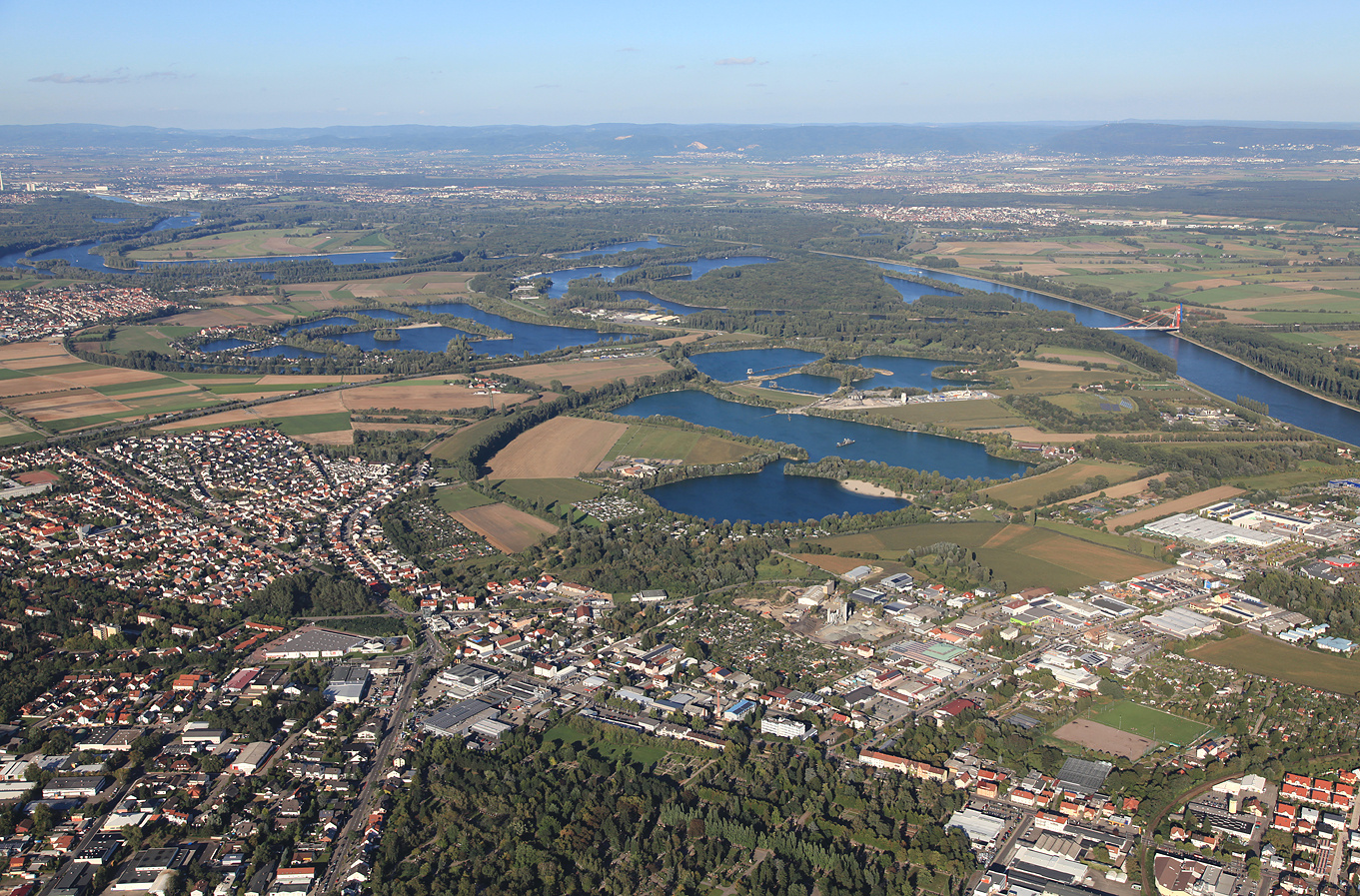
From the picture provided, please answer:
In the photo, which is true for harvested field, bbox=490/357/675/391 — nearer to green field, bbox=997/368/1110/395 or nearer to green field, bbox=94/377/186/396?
green field, bbox=94/377/186/396

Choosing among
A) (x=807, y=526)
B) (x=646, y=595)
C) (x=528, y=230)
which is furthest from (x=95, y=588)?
(x=528, y=230)

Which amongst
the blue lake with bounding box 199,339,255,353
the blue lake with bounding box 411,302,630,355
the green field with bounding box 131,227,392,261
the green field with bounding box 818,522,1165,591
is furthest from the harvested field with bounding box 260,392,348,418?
the green field with bounding box 131,227,392,261

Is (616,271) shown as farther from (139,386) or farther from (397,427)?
(397,427)

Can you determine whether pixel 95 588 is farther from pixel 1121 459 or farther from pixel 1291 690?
pixel 1121 459

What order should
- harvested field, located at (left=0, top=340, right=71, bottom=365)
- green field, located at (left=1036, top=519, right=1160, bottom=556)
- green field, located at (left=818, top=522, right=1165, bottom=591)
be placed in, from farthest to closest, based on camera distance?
harvested field, located at (left=0, top=340, right=71, bottom=365) → green field, located at (left=1036, top=519, right=1160, bottom=556) → green field, located at (left=818, top=522, right=1165, bottom=591)

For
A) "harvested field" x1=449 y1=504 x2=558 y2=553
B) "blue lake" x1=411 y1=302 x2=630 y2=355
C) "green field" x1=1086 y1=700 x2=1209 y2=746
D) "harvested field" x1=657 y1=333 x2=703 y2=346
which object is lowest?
"green field" x1=1086 y1=700 x2=1209 y2=746

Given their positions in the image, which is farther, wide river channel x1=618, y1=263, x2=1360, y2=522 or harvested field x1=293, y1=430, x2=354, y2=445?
harvested field x1=293, y1=430, x2=354, y2=445

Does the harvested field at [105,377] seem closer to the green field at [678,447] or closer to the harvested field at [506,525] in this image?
the green field at [678,447]

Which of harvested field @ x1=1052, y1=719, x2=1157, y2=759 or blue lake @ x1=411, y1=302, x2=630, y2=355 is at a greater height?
blue lake @ x1=411, y1=302, x2=630, y2=355
